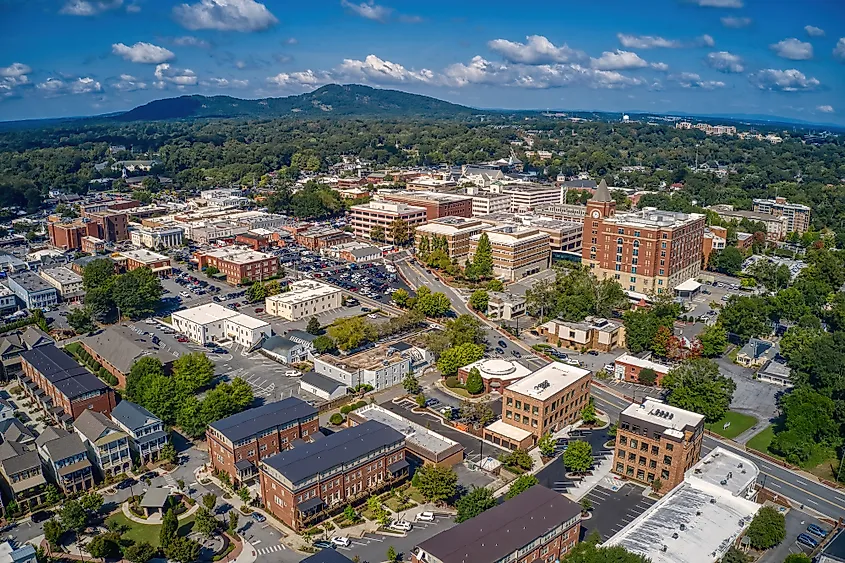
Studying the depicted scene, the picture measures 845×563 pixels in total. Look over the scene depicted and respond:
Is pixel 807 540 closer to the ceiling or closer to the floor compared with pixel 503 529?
closer to the floor

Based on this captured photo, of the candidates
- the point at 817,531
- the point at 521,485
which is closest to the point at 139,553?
the point at 521,485

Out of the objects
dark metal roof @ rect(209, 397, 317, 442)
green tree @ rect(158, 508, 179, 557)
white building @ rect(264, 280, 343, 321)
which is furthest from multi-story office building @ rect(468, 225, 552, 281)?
green tree @ rect(158, 508, 179, 557)

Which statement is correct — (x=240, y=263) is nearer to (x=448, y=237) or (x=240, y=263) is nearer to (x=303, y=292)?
(x=303, y=292)

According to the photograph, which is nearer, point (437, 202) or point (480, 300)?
point (480, 300)

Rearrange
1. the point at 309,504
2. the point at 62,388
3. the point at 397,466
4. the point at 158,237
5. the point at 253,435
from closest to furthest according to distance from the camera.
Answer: the point at 309,504, the point at 397,466, the point at 253,435, the point at 62,388, the point at 158,237

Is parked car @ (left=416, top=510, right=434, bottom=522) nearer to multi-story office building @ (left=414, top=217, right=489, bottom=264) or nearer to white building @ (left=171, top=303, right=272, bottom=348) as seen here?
white building @ (left=171, top=303, right=272, bottom=348)

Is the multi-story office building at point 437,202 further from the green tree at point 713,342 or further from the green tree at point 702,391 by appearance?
the green tree at point 702,391

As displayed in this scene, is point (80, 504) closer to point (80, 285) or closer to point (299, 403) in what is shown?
point (299, 403)
